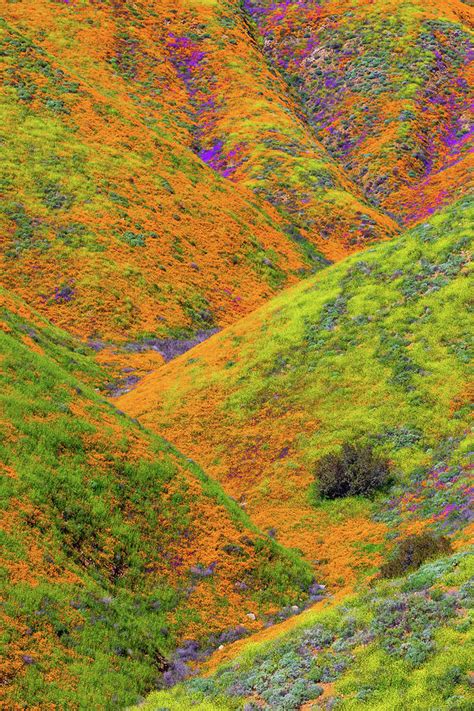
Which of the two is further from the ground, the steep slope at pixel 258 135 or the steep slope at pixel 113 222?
the steep slope at pixel 258 135

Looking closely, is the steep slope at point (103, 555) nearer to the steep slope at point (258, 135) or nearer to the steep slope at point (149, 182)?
the steep slope at point (149, 182)

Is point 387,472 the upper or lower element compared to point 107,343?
upper

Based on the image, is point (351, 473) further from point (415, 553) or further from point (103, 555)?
point (103, 555)

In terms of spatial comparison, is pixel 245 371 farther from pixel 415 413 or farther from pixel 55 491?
pixel 55 491

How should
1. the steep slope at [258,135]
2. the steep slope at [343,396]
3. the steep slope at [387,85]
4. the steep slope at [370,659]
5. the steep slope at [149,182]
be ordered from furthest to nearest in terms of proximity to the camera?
the steep slope at [387,85] < the steep slope at [258,135] < the steep slope at [149,182] < the steep slope at [343,396] < the steep slope at [370,659]

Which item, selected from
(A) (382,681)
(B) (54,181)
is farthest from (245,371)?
(B) (54,181)

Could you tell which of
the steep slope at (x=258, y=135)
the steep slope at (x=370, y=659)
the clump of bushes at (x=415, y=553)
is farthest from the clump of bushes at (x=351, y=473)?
the steep slope at (x=258, y=135)

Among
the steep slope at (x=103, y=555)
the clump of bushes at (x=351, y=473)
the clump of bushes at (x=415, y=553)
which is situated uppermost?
the clump of bushes at (x=415, y=553)
